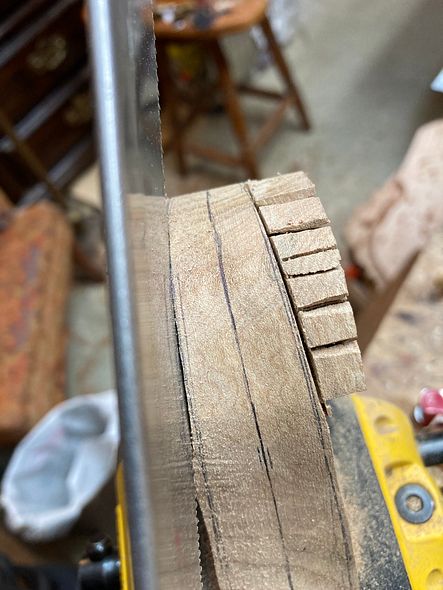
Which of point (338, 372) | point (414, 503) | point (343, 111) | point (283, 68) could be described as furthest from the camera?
point (283, 68)

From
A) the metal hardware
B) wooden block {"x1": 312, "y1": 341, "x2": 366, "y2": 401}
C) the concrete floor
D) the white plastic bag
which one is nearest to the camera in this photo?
wooden block {"x1": 312, "y1": 341, "x2": 366, "y2": 401}

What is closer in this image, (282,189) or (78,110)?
(282,189)

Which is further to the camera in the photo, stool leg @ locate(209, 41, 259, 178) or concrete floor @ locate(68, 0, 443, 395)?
stool leg @ locate(209, 41, 259, 178)

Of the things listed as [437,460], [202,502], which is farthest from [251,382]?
[437,460]

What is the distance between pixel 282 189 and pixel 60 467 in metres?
1.29

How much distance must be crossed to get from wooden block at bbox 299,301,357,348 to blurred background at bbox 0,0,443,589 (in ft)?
0.61

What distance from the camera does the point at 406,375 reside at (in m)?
0.83

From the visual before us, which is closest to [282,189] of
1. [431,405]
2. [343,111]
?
[431,405]

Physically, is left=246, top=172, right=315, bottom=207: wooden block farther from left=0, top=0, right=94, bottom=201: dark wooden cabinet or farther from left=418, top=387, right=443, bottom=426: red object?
left=0, top=0, right=94, bottom=201: dark wooden cabinet

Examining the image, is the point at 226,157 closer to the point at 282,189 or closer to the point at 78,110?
the point at 78,110

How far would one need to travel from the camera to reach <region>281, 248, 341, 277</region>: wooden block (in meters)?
0.41

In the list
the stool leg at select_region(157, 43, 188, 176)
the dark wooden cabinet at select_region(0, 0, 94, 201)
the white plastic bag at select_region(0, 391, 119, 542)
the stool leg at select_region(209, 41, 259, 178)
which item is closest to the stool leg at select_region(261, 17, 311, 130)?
the stool leg at select_region(209, 41, 259, 178)

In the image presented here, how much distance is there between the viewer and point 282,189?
455 millimetres

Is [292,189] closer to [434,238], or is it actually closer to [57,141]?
[434,238]
